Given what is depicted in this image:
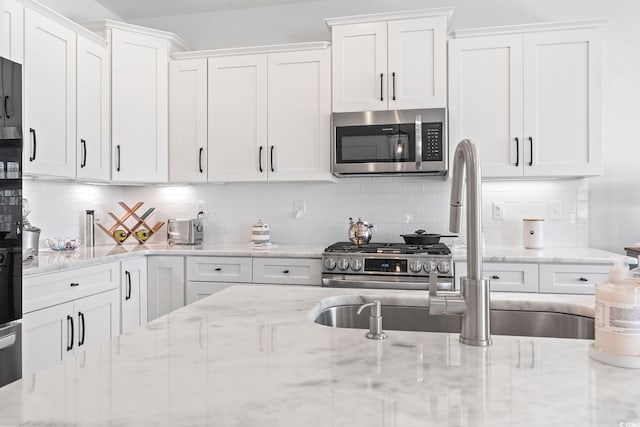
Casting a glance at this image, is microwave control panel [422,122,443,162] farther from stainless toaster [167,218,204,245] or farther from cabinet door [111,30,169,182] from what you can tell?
cabinet door [111,30,169,182]

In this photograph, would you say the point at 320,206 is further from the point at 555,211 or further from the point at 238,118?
the point at 555,211

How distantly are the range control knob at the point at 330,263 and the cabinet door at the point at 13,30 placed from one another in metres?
2.13

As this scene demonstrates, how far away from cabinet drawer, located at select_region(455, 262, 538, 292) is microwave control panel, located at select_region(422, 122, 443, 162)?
2.63 feet

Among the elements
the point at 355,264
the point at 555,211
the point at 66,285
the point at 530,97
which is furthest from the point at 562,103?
the point at 66,285

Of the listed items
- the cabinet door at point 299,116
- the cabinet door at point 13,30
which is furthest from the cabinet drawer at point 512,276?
the cabinet door at point 13,30

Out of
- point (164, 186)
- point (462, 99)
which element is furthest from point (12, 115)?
point (462, 99)

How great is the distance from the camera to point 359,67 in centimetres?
322

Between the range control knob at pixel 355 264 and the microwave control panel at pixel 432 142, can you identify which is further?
the microwave control panel at pixel 432 142

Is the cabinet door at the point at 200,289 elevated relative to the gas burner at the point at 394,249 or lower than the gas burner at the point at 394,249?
lower

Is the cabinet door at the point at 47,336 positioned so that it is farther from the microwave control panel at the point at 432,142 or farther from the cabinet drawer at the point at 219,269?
the microwave control panel at the point at 432,142

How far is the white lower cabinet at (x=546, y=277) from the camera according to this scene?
2.66 metres

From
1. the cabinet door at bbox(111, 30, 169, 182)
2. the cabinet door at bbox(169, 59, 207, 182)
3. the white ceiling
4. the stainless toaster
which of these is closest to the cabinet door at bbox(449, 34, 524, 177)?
the white ceiling

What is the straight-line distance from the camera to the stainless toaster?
139 inches

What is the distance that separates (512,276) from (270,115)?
2011 mm
